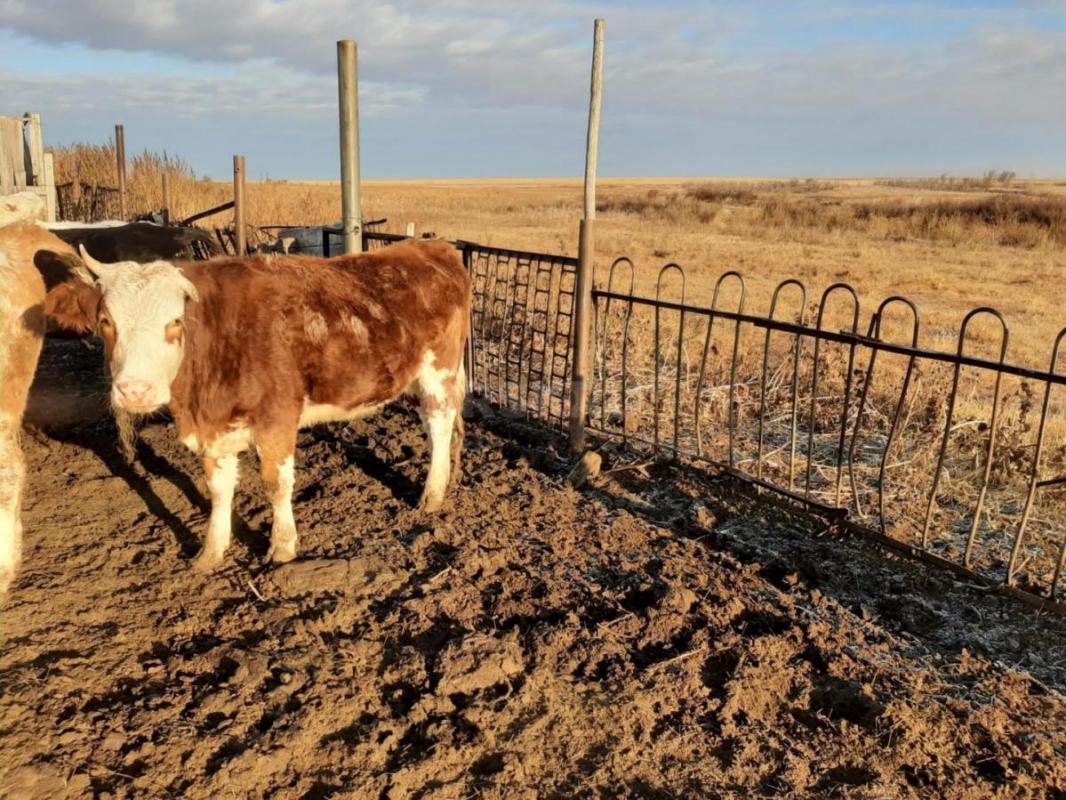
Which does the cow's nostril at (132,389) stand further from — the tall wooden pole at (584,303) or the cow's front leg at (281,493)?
the tall wooden pole at (584,303)

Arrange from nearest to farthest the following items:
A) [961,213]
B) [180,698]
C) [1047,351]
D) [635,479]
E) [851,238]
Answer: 1. [180,698]
2. [635,479]
3. [1047,351]
4. [851,238]
5. [961,213]

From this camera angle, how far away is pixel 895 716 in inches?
123

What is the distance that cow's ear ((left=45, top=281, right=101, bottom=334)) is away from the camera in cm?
396

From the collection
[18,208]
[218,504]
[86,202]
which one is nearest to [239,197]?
[18,208]

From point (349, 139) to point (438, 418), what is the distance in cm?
285

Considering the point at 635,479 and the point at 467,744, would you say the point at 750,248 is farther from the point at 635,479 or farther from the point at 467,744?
the point at 467,744

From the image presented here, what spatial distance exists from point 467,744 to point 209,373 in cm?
227

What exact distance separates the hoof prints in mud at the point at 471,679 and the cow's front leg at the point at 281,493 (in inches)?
5.6

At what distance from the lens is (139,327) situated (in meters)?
3.48

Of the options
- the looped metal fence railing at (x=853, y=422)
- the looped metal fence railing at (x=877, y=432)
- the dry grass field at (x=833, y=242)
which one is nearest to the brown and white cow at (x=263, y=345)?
the looped metal fence railing at (x=853, y=422)

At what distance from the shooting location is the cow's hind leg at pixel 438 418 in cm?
506

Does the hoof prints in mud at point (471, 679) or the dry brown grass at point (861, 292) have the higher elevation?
the dry brown grass at point (861, 292)

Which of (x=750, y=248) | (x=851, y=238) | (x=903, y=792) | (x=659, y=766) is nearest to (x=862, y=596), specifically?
(x=903, y=792)

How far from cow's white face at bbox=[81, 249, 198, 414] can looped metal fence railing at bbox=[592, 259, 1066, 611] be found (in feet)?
10.3
